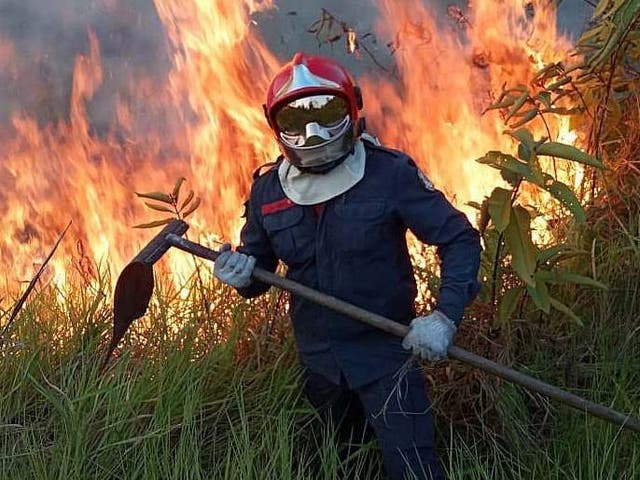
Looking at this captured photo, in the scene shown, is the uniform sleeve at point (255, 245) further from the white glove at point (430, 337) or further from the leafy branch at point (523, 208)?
the leafy branch at point (523, 208)

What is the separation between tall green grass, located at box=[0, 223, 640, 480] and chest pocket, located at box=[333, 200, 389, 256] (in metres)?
0.59

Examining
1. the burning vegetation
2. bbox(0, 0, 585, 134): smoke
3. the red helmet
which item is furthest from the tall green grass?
bbox(0, 0, 585, 134): smoke

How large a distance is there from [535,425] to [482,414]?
0.55ft

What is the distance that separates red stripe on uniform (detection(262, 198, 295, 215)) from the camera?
101 inches

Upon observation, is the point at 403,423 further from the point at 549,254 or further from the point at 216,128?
the point at 216,128

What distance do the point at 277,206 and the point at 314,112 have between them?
0.31 meters

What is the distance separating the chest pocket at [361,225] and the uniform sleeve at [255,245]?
0.86 ft

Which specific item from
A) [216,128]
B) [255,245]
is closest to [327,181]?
[255,245]

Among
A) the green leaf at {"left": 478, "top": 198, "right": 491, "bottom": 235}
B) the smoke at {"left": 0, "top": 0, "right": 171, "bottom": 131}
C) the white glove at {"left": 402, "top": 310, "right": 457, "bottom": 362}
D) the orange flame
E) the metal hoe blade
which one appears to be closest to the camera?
the white glove at {"left": 402, "top": 310, "right": 457, "bottom": 362}

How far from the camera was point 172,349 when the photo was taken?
2977 millimetres

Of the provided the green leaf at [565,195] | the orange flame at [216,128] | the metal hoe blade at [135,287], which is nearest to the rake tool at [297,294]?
the metal hoe blade at [135,287]

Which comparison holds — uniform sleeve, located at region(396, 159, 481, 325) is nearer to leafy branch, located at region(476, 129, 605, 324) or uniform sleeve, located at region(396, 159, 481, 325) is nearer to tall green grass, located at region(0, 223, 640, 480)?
leafy branch, located at region(476, 129, 605, 324)

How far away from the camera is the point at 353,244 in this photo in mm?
2488

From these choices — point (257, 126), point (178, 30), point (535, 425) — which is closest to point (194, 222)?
point (257, 126)
